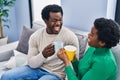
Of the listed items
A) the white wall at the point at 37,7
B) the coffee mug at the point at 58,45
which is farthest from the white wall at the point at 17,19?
the coffee mug at the point at 58,45

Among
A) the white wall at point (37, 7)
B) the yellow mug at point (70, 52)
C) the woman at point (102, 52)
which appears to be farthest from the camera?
the white wall at point (37, 7)

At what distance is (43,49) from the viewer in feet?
6.06

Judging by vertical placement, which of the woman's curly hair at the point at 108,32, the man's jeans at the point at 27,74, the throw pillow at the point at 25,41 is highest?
the woman's curly hair at the point at 108,32

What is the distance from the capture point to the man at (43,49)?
183 cm

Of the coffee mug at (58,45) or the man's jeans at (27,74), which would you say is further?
the man's jeans at (27,74)

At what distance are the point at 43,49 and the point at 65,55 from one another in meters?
0.32

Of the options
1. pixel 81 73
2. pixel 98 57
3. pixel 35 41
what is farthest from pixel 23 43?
pixel 98 57

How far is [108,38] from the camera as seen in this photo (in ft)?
4.67

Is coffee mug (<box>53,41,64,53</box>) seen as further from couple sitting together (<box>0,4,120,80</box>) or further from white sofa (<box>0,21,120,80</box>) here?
white sofa (<box>0,21,120,80</box>)

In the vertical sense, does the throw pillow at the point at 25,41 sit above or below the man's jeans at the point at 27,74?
above

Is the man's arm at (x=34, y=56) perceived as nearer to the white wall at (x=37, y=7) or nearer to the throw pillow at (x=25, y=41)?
the throw pillow at (x=25, y=41)

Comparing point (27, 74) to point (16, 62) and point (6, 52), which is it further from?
point (6, 52)

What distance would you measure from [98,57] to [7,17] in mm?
2474

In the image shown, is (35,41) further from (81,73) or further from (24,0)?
(24,0)
